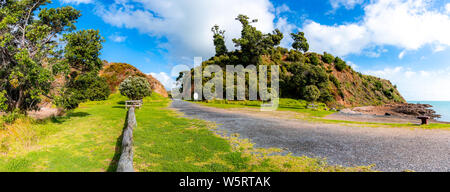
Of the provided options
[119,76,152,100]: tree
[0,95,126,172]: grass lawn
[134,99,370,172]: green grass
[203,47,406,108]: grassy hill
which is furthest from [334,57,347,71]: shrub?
[0,95,126,172]: grass lawn

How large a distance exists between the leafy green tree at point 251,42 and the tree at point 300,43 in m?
25.2

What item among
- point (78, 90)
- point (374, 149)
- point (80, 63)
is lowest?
point (374, 149)

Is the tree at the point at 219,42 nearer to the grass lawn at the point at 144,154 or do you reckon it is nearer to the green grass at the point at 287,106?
the green grass at the point at 287,106

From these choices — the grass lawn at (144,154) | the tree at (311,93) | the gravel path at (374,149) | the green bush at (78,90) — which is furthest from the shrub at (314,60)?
the green bush at (78,90)

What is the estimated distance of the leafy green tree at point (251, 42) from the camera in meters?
62.8

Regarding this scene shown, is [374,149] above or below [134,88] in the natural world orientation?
below

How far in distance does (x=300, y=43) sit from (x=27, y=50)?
3556 inches

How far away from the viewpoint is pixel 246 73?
5994cm

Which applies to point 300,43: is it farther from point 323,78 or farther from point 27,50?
point 27,50

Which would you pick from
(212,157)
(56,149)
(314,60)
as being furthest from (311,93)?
(56,149)

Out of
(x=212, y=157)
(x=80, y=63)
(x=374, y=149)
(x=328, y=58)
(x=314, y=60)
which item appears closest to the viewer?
(x=212, y=157)

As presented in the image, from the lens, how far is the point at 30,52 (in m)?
12.1
